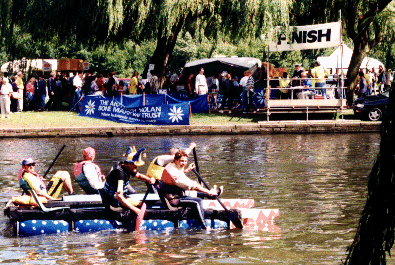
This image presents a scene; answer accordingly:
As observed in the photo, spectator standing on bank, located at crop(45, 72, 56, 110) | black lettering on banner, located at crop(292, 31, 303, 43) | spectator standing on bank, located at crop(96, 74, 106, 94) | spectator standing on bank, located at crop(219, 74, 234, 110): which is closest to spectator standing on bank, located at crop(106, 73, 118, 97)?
spectator standing on bank, located at crop(96, 74, 106, 94)

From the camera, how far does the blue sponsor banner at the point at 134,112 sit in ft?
89.7

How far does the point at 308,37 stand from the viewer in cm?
2686

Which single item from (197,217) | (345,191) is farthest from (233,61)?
(197,217)

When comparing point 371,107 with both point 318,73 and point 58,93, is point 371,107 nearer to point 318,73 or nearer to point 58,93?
point 318,73

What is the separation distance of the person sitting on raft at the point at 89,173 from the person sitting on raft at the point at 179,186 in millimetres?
1308

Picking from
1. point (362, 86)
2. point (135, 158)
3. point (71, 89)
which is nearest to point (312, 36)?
point (362, 86)

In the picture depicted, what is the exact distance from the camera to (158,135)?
85.7ft

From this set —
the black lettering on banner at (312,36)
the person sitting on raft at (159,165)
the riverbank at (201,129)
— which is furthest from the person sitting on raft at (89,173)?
the black lettering on banner at (312,36)

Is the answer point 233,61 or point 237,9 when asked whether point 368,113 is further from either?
point 233,61

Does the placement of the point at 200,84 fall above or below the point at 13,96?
above

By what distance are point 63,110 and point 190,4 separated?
7920 mm

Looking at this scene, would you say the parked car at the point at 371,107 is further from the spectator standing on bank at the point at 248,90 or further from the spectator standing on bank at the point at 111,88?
the spectator standing on bank at the point at 111,88

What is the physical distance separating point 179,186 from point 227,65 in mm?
29440

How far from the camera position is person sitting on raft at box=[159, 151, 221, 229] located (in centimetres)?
1134
